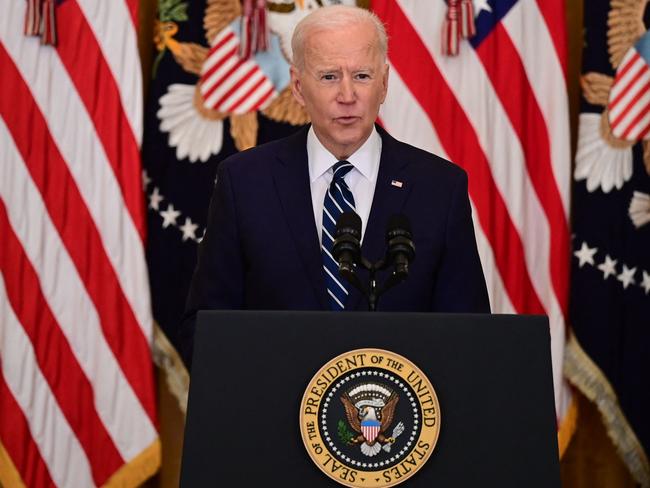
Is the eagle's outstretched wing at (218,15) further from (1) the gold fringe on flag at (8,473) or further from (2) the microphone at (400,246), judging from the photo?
(2) the microphone at (400,246)

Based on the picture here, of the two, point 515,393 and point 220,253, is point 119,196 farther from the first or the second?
point 515,393

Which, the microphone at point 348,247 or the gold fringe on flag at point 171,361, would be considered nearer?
the microphone at point 348,247

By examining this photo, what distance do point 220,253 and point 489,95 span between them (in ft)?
6.36

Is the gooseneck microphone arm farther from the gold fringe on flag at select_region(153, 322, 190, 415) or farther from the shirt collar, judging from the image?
the gold fringe on flag at select_region(153, 322, 190, 415)

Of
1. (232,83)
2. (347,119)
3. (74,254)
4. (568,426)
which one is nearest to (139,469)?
(74,254)

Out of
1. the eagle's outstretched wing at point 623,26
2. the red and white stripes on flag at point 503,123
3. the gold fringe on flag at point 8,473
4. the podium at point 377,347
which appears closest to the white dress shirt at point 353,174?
the podium at point 377,347

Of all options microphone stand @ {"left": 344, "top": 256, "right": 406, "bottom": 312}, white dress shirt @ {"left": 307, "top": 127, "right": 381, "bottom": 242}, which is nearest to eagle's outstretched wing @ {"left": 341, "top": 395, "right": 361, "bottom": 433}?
microphone stand @ {"left": 344, "top": 256, "right": 406, "bottom": 312}

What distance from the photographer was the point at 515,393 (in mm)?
1518

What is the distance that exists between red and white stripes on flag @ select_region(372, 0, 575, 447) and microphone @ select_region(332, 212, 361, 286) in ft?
7.01

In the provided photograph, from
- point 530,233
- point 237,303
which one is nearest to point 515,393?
point 237,303

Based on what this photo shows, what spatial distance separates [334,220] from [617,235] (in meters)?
2.02

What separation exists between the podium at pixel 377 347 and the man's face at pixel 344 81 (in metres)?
0.78

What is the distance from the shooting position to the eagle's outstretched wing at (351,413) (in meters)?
1.47

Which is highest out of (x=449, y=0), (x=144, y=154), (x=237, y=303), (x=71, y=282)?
(x=449, y=0)
